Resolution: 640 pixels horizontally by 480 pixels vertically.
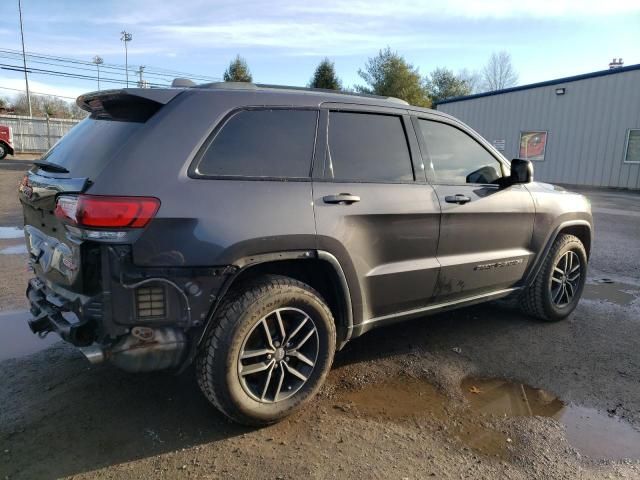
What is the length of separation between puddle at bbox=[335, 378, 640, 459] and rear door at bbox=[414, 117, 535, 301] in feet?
2.38

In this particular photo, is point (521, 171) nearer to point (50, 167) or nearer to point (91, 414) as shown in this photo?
point (50, 167)

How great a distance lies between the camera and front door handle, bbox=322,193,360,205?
9.95 ft

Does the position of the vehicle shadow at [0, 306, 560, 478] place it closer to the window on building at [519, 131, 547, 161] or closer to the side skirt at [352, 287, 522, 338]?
the side skirt at [352, 287, 522, 338]

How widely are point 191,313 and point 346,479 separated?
1.12m

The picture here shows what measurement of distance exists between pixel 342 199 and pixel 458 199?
108 centimetres

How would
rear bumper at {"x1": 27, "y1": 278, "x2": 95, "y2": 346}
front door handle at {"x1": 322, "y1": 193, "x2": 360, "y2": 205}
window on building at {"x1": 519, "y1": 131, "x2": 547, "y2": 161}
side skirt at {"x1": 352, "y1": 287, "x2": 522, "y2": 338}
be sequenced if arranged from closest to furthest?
rear bumper at {"x1": 27, "y1": 278, "x2": 95, "y2": 346} → front door handle at {"x1": 322, "y1": 193, "x2": 360, "y2": 205} → side skirt at {"x1": 352, "y1": 287, "x2": 522, "y2": 338} → window on building at {"x1": 519, "y1": 131, "x2": 547, "y2": 161}

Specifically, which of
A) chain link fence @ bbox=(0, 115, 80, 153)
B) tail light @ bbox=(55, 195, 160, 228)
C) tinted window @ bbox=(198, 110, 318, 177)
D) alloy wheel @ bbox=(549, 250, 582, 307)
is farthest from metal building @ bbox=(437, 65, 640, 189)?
chain link fence @ bbox=(0, 115, 80, 153)

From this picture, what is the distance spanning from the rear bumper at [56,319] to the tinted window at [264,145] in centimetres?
100

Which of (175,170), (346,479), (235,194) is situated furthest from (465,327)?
(175,170)

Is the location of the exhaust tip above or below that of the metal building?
below

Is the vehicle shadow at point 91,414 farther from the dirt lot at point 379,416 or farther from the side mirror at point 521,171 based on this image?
the side mirror at point 521,171

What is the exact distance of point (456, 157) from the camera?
3912 millimetres

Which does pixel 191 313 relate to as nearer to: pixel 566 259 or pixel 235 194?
pixel 235 194

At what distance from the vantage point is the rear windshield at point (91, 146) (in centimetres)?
266
